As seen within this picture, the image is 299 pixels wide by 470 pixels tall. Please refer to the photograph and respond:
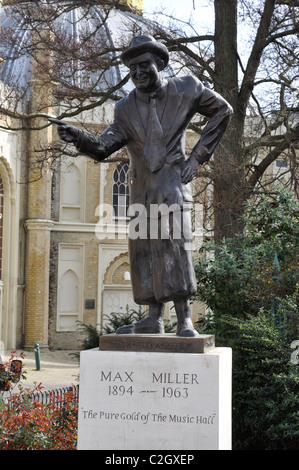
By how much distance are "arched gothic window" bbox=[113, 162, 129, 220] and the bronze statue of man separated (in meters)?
25.1

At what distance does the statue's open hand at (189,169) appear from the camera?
573 centimetres

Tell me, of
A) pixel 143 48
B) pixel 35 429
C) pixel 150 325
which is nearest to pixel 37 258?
pixel 35 429

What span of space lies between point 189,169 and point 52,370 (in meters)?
18.3

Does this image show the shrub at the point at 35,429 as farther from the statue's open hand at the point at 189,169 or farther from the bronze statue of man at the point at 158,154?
the statue's open hand at the point at 189,169

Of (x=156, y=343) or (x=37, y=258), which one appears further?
(x=37, y=258)

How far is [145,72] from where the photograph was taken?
18.9 feet

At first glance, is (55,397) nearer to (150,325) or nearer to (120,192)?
(150,325)

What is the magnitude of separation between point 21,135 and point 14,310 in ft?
22.5

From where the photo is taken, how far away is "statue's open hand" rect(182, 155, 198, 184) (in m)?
5.73

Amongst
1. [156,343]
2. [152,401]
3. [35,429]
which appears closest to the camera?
[152,401]

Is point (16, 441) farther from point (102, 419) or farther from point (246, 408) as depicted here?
point (246, 408)

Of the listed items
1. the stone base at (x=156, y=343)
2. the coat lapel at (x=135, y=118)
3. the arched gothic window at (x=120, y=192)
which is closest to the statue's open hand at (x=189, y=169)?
the coat lapel at (x=135, y=118)

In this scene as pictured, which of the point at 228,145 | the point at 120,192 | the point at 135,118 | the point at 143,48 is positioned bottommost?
the point at 135,118
